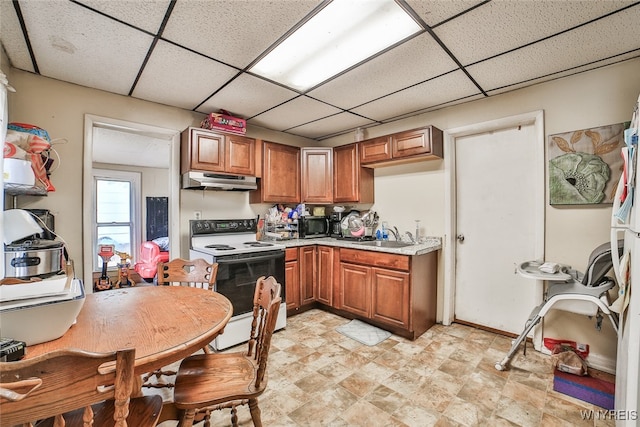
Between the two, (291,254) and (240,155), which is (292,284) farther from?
(240,155)

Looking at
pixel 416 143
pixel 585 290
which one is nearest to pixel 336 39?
pixel 416 143

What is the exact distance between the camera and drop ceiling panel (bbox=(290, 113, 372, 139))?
340 centimetres

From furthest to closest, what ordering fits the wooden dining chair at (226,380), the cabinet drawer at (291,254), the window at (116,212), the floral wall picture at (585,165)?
the window at (116,212) → the cabinet drawer at (291,254) → the floral wall picture at (585,165) → the wooden dining chair at (226,380)

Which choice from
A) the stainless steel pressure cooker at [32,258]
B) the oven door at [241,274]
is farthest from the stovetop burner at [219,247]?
the stainless steel pressure cooker at [32,258]

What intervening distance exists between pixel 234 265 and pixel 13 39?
2156 mm

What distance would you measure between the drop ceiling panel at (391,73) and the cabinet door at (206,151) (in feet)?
3.80

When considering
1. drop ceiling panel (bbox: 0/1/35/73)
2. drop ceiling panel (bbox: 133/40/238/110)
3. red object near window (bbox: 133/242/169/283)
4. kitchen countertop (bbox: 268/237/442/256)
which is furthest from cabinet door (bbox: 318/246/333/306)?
red object near window (bbox: 133/242/169/283)

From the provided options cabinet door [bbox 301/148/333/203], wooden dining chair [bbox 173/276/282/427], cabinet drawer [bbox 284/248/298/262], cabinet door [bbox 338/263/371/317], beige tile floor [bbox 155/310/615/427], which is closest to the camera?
wooden dining chair [bbox 173/276/282/427]

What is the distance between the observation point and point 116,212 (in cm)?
589

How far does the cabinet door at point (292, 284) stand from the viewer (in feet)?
10.7

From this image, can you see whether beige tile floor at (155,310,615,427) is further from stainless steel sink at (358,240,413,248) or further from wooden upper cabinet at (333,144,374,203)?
wooden upper cabinet at (333,144,374,203)

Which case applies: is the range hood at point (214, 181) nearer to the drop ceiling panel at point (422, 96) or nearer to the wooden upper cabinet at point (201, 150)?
the wooden upper cabinet at point (201, 150)

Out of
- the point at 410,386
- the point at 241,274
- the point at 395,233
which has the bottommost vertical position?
the point at 410,386

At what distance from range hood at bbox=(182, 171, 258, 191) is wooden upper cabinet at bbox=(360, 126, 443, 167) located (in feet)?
4.62
